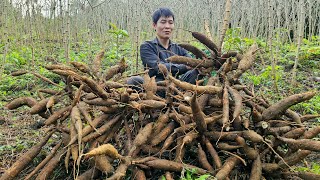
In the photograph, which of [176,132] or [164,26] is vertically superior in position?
[164,26]

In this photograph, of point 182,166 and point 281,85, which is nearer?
point 182,166

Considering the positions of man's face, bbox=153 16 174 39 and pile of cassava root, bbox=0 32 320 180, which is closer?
pile of cassava root, bbox=0 32 320 180


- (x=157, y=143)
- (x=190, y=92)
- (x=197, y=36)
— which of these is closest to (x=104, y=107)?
(x=157, y=143)

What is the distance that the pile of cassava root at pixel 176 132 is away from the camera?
6.02ft

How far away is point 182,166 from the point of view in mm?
1832

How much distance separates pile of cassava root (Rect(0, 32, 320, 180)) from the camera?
183cm

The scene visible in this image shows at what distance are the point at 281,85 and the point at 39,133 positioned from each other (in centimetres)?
332

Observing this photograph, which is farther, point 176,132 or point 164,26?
point 164,26

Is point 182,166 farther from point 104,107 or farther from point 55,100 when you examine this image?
point 55,100

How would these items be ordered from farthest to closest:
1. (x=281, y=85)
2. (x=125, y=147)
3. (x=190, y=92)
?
(x=281, y=85)
(x=190, y=92)
(x=125, y=147)

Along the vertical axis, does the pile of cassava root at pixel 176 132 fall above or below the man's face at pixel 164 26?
below

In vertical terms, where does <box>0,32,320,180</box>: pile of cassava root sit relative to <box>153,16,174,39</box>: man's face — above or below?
below

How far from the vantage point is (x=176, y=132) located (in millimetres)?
1971

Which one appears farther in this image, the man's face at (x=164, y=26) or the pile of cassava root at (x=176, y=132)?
the man's face at (x=164, y=26)
